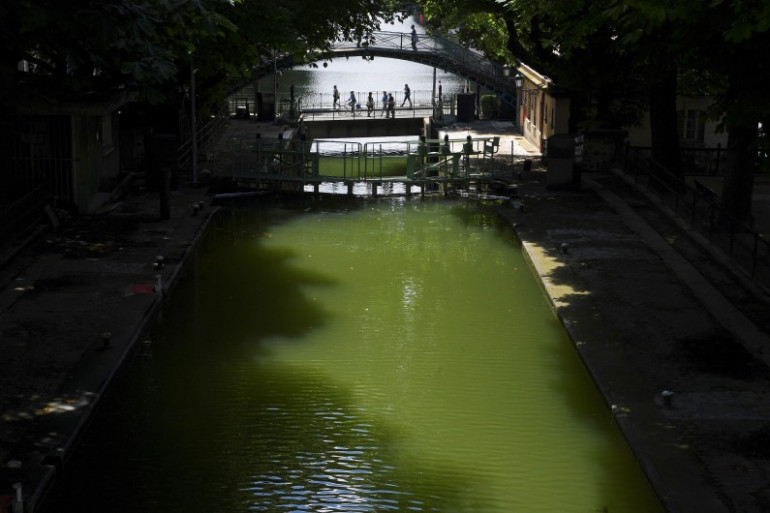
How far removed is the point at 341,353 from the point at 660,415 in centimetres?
616

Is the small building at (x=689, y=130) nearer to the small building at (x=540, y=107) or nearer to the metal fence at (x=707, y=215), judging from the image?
the small building at (x=540, y=107)

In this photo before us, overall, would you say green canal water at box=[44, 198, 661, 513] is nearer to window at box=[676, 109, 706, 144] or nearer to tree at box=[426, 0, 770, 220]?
tree at box=[426, 0, 770, 220]

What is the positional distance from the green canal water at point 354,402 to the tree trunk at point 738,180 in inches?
222

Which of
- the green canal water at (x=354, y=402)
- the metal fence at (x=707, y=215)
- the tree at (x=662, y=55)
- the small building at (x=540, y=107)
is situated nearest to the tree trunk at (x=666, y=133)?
the tree at (x=662, y=55)

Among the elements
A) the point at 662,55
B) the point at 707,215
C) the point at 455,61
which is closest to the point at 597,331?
the point at 662,55

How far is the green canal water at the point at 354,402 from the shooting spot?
14.4 m

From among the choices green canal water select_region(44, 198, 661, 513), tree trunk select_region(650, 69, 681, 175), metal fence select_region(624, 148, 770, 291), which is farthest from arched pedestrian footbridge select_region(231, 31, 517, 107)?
green canal water select_region(44, 198, 661, 513)

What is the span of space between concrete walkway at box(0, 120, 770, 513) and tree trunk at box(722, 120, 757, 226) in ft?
4.68

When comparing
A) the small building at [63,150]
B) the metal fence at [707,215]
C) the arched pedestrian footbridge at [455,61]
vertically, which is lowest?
the metal fence at [707,215]

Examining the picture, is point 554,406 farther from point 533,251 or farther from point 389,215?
point 389,215

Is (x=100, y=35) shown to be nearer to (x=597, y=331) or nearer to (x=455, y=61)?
(x=597, y=331)

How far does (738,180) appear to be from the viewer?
27.8 m

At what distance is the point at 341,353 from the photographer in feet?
65.9

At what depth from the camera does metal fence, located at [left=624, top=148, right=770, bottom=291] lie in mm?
23469
